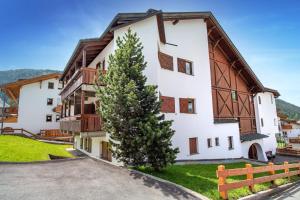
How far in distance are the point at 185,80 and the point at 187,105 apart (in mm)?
2144

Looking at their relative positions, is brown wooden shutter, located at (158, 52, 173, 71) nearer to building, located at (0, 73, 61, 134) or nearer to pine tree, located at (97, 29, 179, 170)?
pine tree, located at (97, 29, 179, 170)

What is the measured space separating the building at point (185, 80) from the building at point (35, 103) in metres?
16.7

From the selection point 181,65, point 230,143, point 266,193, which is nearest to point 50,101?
point 181,65

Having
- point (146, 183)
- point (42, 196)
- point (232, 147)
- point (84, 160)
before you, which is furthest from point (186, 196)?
point (232, 147)

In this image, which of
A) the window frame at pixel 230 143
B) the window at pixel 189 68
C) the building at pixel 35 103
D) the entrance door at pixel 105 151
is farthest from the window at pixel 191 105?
the building at pixel 35 103

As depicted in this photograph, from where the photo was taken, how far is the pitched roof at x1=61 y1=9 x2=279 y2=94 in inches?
590

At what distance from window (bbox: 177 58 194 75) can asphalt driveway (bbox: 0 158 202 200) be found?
10428 millimetres

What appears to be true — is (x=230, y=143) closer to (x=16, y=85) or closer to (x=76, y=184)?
(x=76, y=184)

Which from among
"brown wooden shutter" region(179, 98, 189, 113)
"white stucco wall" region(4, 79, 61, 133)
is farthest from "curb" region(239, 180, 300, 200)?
"white stucco wall" region(4, 79, 61, 133)

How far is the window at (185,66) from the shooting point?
1770cm

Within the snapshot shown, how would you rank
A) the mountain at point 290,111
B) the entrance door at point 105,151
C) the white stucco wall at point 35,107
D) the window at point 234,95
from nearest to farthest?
the entrance door at point 105,151, the window at point 234,95, the white stucco wall at point 35,107, the mountain at point 290,111

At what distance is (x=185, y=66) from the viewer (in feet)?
60.3

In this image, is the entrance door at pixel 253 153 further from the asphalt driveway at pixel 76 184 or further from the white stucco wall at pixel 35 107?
the white stucco wall at pixel 35 107

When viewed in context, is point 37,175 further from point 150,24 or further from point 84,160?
point 150,24
